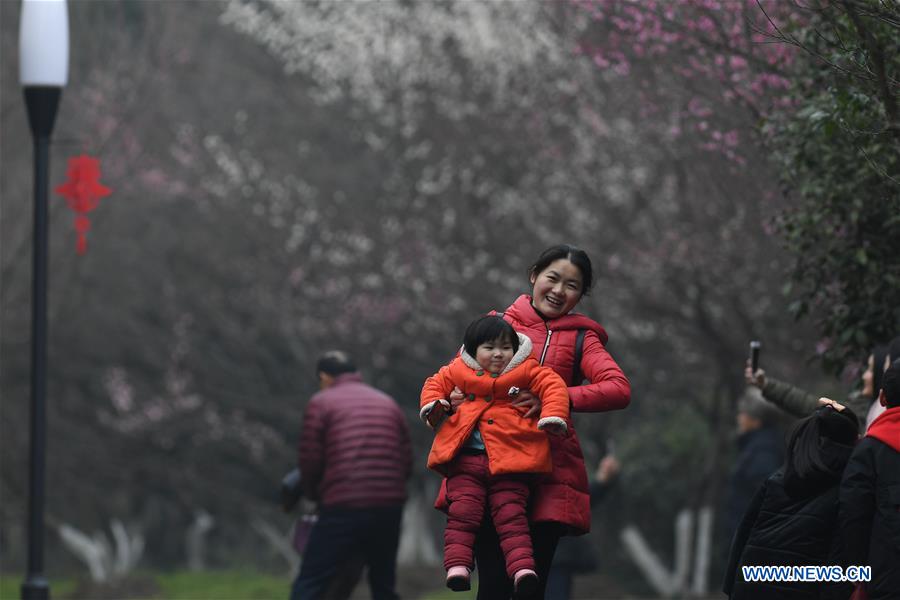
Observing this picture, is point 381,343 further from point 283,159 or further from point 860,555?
point 860,555

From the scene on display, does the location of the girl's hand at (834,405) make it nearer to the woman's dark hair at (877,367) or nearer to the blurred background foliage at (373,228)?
the woman's dark hair at (877,367)

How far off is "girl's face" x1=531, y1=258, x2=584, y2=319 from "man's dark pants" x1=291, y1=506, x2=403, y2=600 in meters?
3.21

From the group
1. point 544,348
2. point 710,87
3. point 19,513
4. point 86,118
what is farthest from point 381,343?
point 544,348

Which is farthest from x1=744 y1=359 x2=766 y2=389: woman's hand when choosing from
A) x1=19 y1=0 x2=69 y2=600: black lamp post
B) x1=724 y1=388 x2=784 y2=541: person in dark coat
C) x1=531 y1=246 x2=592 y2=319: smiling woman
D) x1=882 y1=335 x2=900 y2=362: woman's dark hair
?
x1=19 y1=0 x2=69 y2=600: black lamp post

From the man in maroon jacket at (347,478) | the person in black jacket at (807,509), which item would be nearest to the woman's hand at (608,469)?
→ the man in maroon jacket at (347,478)

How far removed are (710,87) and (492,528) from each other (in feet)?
18.5

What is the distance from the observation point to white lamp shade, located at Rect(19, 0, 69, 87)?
912cm

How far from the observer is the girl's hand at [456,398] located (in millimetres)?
5969

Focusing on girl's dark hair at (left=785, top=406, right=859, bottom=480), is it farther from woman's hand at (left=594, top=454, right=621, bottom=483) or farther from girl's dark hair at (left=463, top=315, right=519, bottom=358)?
woman's hand at (left=594, top=454, right=621, bottom=483)

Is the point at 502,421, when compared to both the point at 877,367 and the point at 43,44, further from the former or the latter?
the point at 43,44

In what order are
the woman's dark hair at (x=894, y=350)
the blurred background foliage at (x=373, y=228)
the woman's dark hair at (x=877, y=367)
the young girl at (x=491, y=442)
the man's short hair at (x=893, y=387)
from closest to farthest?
the man's short hair at (x=893, y=387), the young girl at (x=491, y=442), the woman's dark hair at (x=894, y=350), the woman's dark hair at (x=877, y=367), the blurred background foliage at (x=373, y=228)

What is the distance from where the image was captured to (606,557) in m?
19.0

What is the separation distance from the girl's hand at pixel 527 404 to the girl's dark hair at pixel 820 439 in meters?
0.88

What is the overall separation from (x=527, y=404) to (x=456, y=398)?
257 mm
